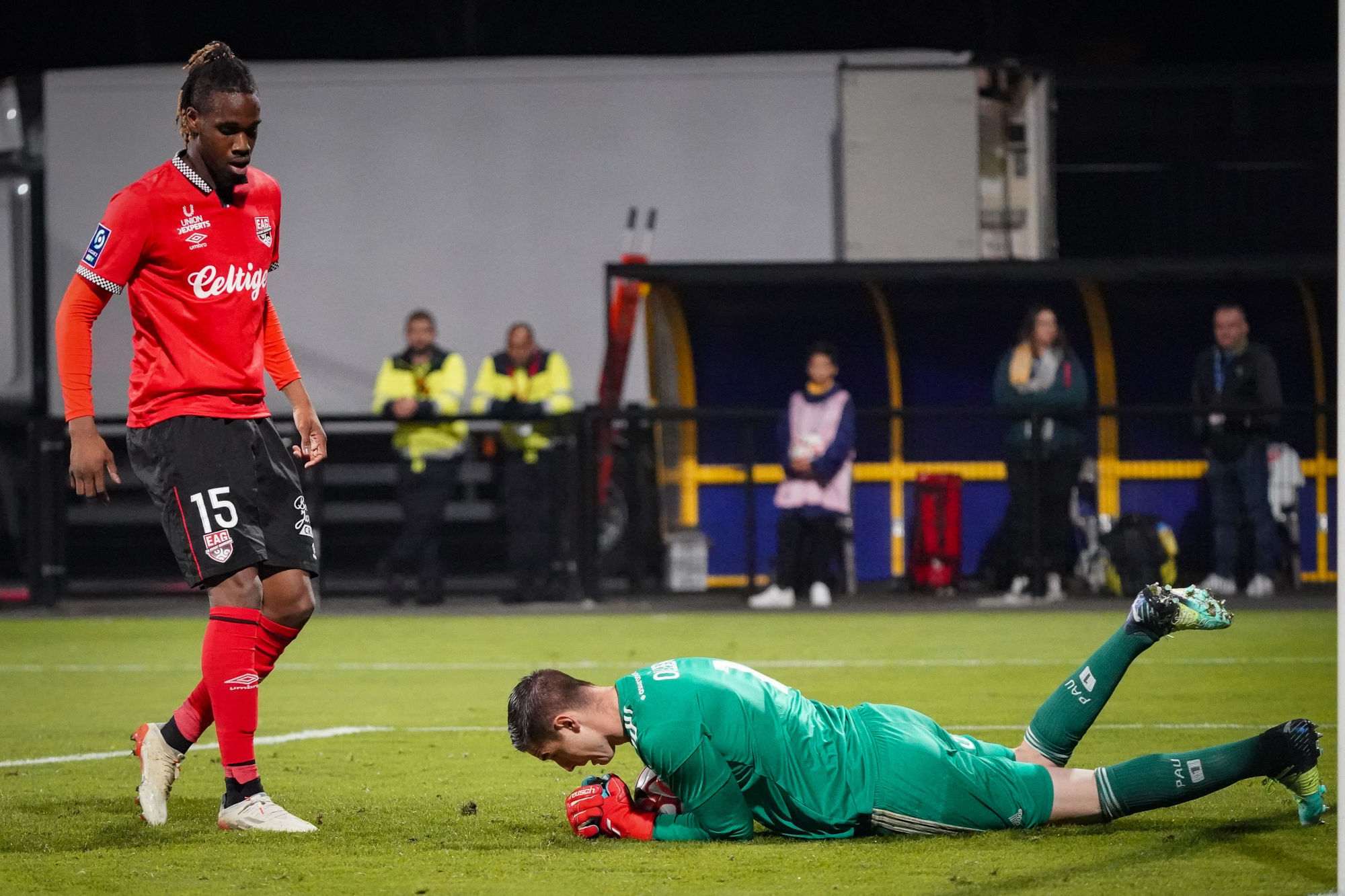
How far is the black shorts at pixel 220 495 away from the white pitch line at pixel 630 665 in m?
4.42

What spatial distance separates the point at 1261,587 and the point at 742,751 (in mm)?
9480

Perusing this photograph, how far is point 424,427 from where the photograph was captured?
550 inches

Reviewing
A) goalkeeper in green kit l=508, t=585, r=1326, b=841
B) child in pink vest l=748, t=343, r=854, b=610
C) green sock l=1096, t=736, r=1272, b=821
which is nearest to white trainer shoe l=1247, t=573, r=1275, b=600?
child in pink vest l=748, t=343, r=854, b=610

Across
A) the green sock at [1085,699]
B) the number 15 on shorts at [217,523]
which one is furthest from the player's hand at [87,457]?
the green sock at [1085,699]

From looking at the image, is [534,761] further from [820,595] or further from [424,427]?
[424,427]

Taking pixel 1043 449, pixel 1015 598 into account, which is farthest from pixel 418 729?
pixel 1043 449

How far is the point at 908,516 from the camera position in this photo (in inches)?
559

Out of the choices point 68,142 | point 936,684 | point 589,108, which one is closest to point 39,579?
point 68,142

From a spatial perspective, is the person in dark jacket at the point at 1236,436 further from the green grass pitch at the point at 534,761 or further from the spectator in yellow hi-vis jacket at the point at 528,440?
the spectator in yellow hi-vis jacket at the point at 528,440

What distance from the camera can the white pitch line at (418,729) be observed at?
7020 millimetres

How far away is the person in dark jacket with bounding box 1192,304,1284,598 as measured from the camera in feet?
44.2

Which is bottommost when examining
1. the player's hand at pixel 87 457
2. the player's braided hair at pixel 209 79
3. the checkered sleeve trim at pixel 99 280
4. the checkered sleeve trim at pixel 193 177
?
the player's hand at pixel 87 457

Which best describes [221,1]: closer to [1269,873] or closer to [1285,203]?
[1285,203]

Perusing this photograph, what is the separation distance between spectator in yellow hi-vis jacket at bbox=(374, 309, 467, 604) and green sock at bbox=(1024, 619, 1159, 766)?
9035 millimetres
